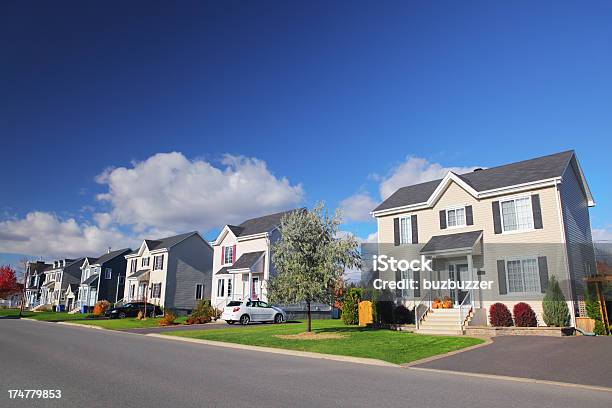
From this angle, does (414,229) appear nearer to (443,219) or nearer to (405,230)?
(405,230)

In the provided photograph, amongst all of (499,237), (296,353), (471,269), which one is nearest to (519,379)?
(296,353)

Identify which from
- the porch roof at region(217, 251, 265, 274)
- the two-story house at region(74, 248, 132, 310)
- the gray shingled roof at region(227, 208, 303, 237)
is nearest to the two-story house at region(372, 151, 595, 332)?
the porch roof at region(217, 251, 265, 274)

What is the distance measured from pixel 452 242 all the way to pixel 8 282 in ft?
284

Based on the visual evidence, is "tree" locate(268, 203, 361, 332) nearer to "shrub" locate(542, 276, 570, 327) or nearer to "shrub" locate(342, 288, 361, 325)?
"shrub" locate(342, 288, 361, 325)

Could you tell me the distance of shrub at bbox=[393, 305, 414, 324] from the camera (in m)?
24.0

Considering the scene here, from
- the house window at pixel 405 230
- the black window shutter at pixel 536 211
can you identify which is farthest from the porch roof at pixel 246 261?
the black window shutter at pixel 536 211

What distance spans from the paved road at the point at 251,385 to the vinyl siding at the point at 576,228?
13450 millimetres

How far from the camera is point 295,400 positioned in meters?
7.81

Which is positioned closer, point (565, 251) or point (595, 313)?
point (595, 313)

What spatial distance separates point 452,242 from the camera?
2352 centimetres

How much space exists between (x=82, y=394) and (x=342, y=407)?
4.67 meters

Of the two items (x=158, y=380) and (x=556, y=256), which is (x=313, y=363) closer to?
(x=158, y=380)

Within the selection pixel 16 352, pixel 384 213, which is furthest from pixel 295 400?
pixel 384 213

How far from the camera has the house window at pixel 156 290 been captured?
4738cm
